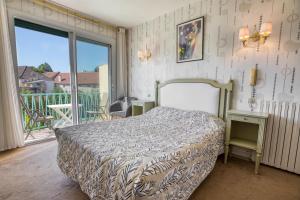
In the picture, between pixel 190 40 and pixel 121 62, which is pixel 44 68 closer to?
pixel 121 62

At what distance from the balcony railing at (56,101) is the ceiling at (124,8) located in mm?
1774

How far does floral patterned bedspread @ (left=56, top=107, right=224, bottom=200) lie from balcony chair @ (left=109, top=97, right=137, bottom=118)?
1.31 m

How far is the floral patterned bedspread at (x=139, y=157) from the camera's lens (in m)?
1.03

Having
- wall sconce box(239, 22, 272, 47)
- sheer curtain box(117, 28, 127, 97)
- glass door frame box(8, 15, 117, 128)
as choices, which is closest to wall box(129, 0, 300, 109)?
wall sconce box(239, 22, 272, 47)

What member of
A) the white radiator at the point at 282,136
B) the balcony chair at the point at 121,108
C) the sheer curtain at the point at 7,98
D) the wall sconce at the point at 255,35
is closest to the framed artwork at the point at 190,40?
the wall sconce at the point at 255,35

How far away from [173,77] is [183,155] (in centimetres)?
213

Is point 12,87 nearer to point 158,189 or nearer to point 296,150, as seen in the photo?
point 158,189

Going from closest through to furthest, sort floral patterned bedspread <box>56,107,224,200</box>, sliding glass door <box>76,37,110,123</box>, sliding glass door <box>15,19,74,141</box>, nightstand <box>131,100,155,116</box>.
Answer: floral patterned bedspread <box>56,107,224,200</box> → sliding glass door <box>15,19,74,141</box> → nightstand <box>131,100,155,116</box> → sliding glass door <box>76,37,110,123</box>

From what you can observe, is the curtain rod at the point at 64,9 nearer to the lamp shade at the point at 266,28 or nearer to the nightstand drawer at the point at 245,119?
the lamp shade at the point at 266,28

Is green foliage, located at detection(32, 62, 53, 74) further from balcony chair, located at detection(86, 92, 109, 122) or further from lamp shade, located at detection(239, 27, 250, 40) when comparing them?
lamp shade, located at detection(239, 27, 250, 40)

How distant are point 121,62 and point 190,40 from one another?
1953mm

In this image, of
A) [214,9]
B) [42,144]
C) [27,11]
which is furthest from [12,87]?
[214,9]

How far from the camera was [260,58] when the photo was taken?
7.11 feet

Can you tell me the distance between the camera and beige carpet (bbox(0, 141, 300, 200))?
62.9 inches
